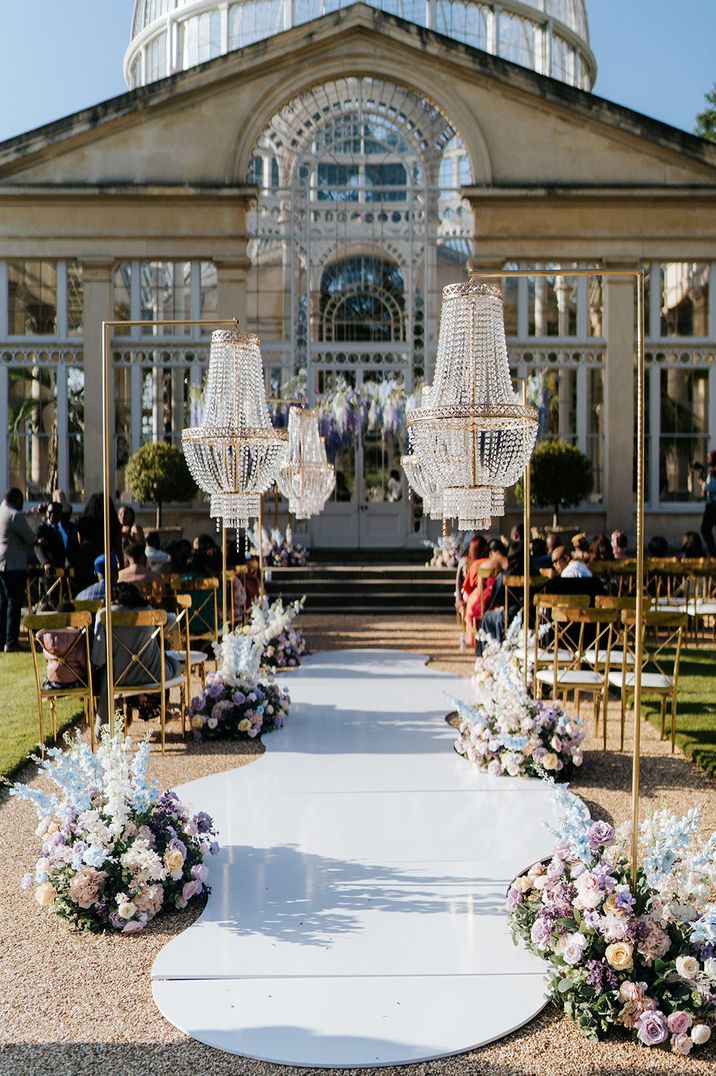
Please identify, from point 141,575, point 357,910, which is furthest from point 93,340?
point 357,910

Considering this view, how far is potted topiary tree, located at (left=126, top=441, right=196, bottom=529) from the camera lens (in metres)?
18.6

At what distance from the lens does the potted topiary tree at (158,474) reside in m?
18.6

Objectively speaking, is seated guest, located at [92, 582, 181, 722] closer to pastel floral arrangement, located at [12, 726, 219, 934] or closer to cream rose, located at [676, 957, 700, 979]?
pastel floral arrangement, located at [12, 726, 219, 934]

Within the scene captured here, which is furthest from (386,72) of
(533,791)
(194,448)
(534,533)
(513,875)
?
(513,875)

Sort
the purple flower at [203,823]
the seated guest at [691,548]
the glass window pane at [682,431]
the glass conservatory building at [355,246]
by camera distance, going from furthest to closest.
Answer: the glass window pane at [682,431]
the glass conservatory building at [355,246]
the seated guest at [691,548]
the purple flower at [203,823]

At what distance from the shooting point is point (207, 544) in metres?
11.6

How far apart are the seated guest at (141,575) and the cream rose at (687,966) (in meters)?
6.34

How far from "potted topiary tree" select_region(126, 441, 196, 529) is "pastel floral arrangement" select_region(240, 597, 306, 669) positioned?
622 cm

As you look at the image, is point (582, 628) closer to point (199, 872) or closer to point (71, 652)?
point (71, 652)

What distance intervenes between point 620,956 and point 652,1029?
25 centimetres

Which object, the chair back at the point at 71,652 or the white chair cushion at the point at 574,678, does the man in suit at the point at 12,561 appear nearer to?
the chair back at the point at 71,652

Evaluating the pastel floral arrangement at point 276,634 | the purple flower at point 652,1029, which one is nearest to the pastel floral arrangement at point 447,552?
the pastel floral arrangement at point 276,634

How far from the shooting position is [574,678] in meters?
8.41

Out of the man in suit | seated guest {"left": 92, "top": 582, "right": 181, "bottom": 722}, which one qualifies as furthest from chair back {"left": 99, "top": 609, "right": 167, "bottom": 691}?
the man in suit
